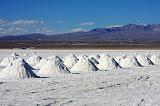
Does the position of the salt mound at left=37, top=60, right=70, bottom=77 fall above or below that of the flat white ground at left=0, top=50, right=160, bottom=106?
above

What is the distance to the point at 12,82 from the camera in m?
18.8

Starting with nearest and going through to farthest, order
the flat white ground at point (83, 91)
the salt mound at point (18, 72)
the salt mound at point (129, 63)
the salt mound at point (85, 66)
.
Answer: the flat white ground at point (83, 91) → the salt mound at point (18, 72) → the salt mound at point (85, 66) → the salt mound at point (129, 63)

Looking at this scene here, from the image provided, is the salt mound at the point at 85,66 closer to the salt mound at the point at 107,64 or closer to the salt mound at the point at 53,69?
the salt mound at the point at 107,64

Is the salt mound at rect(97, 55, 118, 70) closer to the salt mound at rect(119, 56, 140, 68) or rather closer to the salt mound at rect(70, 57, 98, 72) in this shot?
the salt mound at rect(119, 56, 140, 68)

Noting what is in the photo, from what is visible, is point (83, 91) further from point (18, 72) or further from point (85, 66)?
point (85, 66)

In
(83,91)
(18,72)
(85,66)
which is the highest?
(85,66)

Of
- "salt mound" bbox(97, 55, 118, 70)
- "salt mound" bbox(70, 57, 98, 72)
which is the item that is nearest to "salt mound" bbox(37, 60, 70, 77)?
"salt mound" bbox(70, 57, 98, 72)

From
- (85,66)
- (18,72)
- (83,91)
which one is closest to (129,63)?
(85,66)

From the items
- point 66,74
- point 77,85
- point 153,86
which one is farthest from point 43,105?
point 66,74

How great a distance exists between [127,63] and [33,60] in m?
7.93

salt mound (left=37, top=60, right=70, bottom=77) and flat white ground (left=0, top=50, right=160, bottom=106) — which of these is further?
salt mound (left=37, top=60, right=70, bottom=77)

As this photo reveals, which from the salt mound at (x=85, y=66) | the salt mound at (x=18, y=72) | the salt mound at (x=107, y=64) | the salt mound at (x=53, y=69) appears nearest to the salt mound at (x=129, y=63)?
the salt mound at (x=107, y=64)

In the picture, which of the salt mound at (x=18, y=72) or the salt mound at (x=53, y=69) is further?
the salt mound at (x=53, y=69)

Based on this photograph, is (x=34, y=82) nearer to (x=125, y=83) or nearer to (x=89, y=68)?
(x=125, y=83)
